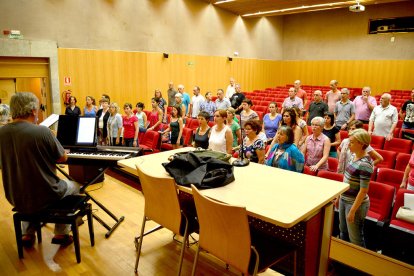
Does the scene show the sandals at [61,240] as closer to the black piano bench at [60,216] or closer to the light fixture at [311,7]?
the black piano bench at [60,216]

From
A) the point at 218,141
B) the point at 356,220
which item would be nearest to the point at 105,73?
the point at 218,141

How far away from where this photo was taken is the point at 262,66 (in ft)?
57.5

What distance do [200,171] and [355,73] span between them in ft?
51.8

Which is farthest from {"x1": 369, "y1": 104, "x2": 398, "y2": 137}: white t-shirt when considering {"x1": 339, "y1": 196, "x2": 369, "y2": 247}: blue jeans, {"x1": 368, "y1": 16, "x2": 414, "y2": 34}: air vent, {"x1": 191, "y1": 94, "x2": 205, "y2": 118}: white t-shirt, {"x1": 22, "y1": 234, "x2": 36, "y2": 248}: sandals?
{"x1": 368, "y1": 16, "x2": 414, "y2": 34}: air vent

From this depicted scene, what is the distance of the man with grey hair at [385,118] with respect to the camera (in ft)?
19.8

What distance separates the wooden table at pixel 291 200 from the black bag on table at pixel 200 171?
Result: 6 cm

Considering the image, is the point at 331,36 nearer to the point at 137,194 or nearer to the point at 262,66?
the point at 262,66

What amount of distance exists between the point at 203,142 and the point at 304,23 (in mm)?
14751

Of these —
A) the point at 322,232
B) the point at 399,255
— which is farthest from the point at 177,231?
the point at 399,255

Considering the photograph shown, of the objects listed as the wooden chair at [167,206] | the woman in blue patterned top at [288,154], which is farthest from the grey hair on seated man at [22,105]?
the woman in blue patterned top at [288,154]

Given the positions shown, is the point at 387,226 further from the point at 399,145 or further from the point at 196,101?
the point at 196,101

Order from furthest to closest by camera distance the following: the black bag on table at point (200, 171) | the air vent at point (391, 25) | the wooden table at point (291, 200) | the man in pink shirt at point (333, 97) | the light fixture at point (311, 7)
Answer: the air vent at point (391, 25)
the light fixture at point (311, 7)
the man in pink shirt at point (333, 97)
the black bag on table at point (200, 171)
the wooden table at point (291, 200)

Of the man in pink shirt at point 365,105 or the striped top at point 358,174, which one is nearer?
the striped top at point 358,174

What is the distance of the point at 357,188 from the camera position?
10.0ft
